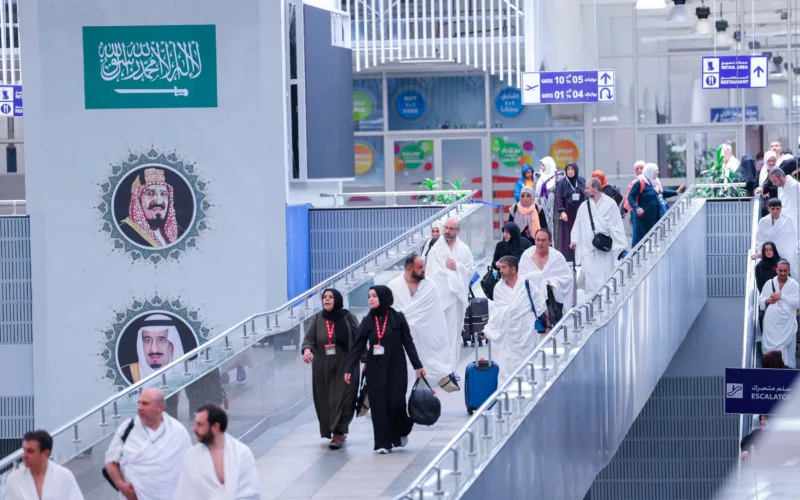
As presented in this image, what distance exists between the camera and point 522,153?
27484 mm

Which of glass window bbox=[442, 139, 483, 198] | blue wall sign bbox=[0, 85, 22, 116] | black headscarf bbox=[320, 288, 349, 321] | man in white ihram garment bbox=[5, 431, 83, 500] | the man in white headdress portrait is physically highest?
blue wall sign bbox=[0, 85, 22, 116]

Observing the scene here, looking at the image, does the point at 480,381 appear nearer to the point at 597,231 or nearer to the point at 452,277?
the point at 452,277

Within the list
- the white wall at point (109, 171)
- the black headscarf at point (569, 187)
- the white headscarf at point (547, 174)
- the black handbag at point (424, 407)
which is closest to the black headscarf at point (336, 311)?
the black handbag at point (424, 407)

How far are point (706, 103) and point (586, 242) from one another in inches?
487

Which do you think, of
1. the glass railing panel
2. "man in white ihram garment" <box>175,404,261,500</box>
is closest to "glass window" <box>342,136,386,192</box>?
the glass railing panel

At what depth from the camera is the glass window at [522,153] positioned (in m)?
27.2

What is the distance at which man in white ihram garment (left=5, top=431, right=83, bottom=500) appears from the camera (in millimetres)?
7699

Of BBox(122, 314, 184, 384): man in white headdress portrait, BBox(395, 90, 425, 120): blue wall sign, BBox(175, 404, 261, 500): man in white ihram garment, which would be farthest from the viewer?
BBox(395, 90, 425, 120): blue wall sign

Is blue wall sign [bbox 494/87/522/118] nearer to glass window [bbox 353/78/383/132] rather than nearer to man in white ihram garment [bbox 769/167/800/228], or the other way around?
glass window [bbox 353/78/383/132]

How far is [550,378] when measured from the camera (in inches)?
420

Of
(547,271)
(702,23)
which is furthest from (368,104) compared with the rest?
(547,271)

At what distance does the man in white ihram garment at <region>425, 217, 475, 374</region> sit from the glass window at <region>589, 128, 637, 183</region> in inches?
540

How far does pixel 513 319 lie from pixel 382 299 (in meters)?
1.55

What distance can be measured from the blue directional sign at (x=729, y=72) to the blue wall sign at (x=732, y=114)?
4.07 meters
